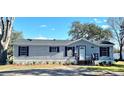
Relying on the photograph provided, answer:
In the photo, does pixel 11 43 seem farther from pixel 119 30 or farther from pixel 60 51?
pixel 119 30

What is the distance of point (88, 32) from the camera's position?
10742 millimetres

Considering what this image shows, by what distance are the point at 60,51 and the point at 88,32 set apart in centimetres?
115

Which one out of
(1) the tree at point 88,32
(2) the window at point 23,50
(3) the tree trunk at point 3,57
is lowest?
(3) the tree trunk at point 3,57

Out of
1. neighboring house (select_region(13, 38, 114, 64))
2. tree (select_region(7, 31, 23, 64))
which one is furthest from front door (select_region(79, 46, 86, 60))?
tree (select_region(7, 31, 23, 64))

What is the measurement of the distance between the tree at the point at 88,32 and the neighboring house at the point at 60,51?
0.19 m

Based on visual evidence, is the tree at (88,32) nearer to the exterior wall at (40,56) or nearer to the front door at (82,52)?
the front door at (82,52)

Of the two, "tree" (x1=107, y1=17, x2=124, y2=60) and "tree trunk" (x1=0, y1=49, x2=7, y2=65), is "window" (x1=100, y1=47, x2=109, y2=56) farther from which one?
"tree trunk" (x1=0, y1=49, x2=7, y2=65)

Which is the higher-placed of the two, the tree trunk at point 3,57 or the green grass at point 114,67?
the tree trunk at point 3,57

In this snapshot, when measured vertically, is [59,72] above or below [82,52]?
below

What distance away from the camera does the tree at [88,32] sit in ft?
34.4

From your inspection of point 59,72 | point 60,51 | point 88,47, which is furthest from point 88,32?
point 59,72

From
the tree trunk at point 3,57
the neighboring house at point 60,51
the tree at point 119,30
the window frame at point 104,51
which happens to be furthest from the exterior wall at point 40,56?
the tree at point 119,30

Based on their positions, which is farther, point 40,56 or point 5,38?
point 40,56
